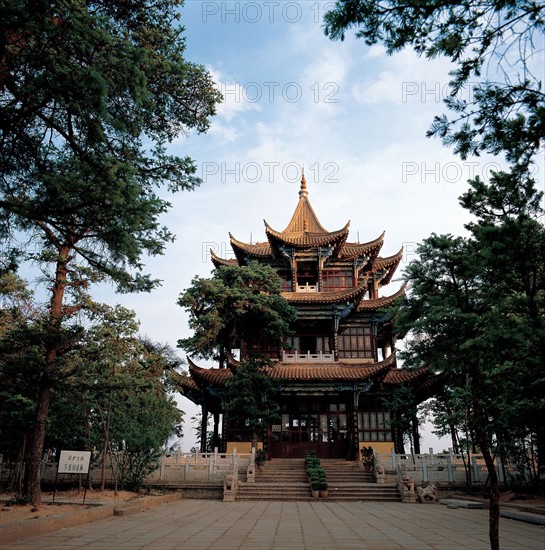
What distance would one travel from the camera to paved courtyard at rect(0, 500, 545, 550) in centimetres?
657

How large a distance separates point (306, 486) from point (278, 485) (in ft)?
3.18

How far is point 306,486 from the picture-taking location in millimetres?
16031

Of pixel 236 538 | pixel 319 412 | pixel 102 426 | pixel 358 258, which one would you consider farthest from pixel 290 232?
pixel 236 538

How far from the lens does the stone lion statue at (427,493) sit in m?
15.0

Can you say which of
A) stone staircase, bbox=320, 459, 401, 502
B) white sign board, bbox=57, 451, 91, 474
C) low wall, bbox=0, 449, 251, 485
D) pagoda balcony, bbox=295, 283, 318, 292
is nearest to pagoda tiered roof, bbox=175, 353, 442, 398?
low wall, bbox=0, 449, 251, 485

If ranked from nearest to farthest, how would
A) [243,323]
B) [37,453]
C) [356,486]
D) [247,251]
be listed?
[37,453], [356,486], [243,323], [247,251]

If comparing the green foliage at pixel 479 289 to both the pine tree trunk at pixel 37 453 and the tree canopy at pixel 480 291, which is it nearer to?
the tree canopy at pixel 480 291

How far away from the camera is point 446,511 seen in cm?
1196

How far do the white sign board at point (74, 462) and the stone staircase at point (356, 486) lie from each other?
8.35m

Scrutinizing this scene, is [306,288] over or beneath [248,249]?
beneath

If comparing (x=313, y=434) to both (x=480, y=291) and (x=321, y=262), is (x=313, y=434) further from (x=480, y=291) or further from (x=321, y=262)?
(x=480, y=291)

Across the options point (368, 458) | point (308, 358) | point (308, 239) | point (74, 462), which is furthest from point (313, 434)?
point (74, 462)

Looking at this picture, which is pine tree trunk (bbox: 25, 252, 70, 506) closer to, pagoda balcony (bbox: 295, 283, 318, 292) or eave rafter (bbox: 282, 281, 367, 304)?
eave rafter (bbox: 282, 281, 367, 304)

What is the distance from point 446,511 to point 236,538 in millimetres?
7281
